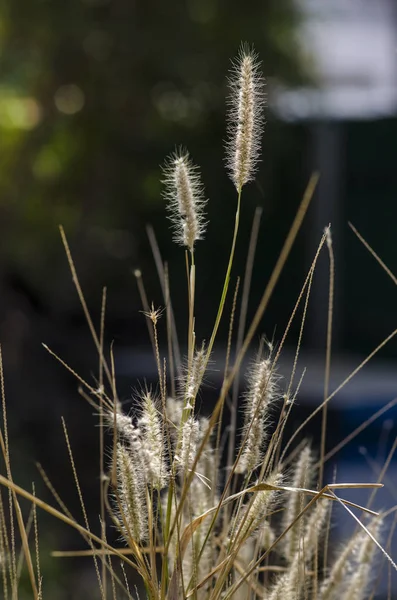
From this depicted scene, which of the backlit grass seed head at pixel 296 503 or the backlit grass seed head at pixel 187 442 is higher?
the backlit grass seed head at pixel 187 442

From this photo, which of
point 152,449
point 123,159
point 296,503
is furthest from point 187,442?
point 123,159

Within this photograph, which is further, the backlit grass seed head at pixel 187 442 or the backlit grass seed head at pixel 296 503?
the backlit grass seed head at pixel 296 503

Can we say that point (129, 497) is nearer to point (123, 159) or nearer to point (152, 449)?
point (152, 449)

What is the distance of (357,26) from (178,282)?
227cm

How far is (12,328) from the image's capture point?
4.58 m

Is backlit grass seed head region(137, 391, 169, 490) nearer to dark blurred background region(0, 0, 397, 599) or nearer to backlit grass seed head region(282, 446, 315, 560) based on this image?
backlit grass seed head region(282, 446, 315, 560)

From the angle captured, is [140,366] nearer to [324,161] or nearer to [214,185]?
[214,185]

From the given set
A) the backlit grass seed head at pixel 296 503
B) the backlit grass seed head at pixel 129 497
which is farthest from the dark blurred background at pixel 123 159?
the backlit grass seed head at pixel 129 497

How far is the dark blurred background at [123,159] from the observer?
4.41 meters

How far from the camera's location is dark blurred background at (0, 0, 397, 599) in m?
4.41

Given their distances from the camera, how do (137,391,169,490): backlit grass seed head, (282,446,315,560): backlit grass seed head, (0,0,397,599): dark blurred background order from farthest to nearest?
(0,0,397,599): dark blurred background → (282,446,315,560): backlit grass seed head → (137,391,169,490): backlit grass seed head

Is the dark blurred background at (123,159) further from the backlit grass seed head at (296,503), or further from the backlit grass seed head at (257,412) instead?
the backlit grass seed head at (257,412)

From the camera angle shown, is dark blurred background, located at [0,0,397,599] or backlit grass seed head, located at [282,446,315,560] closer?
backlit grass seed head, located at [282,446,315,560]

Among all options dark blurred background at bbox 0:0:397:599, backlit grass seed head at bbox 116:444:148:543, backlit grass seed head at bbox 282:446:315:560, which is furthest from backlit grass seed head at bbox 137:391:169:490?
dark blurred background at bbox 0:0:397:599
